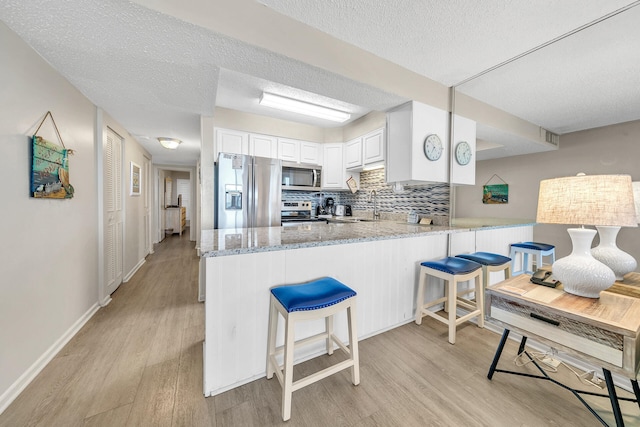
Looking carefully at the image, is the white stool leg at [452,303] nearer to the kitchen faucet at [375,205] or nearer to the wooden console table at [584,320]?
the wooden console table at [584,320]

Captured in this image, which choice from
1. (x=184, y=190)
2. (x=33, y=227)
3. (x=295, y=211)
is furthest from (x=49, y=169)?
(x=184, y=190)

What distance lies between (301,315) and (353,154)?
10.2 ft

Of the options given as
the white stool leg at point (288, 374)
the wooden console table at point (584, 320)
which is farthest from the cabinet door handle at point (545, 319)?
the white stool leg at point (288, 374)

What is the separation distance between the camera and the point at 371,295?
1939mm

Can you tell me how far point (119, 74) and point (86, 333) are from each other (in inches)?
85.9

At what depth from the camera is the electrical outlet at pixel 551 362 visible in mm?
1596

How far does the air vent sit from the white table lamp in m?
0.75

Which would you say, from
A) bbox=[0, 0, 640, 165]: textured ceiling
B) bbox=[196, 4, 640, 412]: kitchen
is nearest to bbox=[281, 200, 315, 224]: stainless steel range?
bbox=[196, 4, 640, 412]: kitchen

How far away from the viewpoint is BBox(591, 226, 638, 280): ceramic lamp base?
134 centimetres

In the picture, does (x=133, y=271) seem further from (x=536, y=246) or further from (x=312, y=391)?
(x=536, y=246)

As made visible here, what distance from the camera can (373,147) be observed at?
11.3 ft

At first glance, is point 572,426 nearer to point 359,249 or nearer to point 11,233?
point 359,249

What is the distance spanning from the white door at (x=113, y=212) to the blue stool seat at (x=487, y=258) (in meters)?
3.95

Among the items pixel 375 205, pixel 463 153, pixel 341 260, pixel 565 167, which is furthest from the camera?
pixel 375 205
